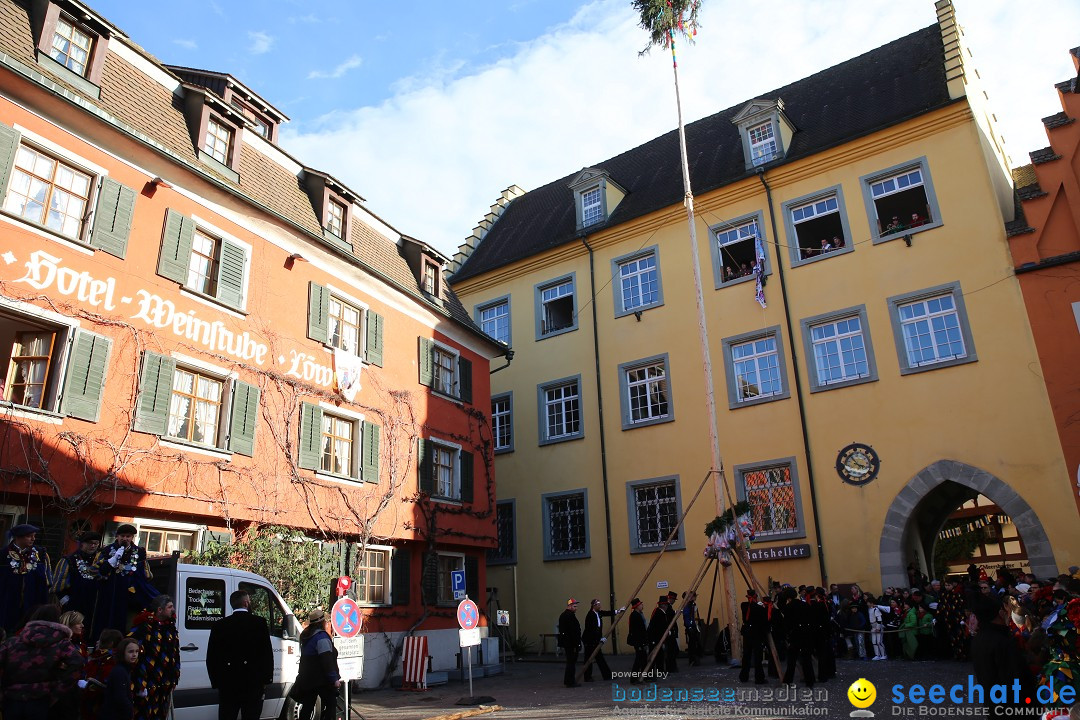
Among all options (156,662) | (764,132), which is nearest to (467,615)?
(156,662)

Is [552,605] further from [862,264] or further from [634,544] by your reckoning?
[862,264]

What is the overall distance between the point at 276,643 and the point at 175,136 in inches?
394

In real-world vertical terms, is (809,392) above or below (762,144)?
below

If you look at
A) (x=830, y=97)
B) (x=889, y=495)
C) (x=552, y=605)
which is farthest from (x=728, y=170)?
(x=552, y=605)

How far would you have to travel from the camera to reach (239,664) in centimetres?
775

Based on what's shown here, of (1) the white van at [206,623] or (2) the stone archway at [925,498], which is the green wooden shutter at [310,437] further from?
(2) the stone archway at [925,498]

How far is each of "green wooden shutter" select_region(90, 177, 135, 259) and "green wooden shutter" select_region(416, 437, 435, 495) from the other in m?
8.37

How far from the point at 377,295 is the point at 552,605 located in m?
11.1

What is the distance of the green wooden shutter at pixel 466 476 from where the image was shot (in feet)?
68.7

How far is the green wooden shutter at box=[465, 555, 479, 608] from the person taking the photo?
20.7 metres

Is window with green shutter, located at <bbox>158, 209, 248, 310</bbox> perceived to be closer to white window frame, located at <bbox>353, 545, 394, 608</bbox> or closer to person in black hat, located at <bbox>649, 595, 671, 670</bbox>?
white window frame, located at <bbox>353, 545, 394, 608</bbox>

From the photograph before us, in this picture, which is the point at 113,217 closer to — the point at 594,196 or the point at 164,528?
the point at 164,528

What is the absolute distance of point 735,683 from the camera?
13.4m

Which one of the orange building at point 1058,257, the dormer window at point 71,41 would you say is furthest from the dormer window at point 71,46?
the orange building at point 1058,257
